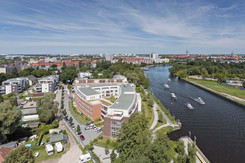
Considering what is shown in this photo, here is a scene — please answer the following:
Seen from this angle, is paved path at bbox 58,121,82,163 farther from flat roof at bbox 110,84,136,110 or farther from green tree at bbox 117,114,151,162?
flat roof at bbox 110,84,136,110

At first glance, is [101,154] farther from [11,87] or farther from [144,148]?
[11,87]

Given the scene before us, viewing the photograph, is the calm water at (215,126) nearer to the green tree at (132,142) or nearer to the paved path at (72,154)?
the green tree at (132,142)

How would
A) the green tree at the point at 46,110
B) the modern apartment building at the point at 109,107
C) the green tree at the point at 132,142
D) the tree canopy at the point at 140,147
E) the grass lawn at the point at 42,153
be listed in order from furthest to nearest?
the green tree at the point at 46,110
the modern apartment building at the point at 109,107
the grass lawn at the point at 42,153
the green tree at the point at 132,142
the tree canopy at the point at 140,147

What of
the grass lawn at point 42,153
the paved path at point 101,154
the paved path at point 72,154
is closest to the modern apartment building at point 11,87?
the grass lawn at point 42,153

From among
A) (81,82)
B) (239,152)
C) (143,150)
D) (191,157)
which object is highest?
(81,82)

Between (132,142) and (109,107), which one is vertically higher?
(109,107)

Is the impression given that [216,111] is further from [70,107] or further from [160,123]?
[70,107]

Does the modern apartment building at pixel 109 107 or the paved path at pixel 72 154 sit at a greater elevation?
the modern apartment building at pixel 109 107

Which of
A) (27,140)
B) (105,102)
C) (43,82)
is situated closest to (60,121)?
(27,140)

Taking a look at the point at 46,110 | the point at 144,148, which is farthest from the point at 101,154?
the point at 46,110
